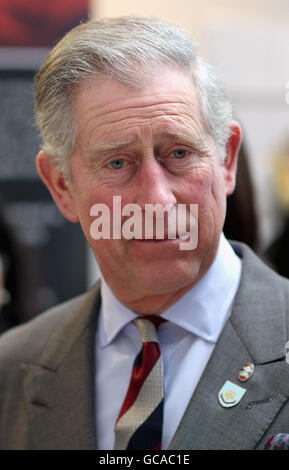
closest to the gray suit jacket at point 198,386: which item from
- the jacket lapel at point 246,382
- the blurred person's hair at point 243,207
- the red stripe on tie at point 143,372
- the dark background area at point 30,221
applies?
the jacket lapel at point 246,382

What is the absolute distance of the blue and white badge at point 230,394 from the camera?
1.19 metres

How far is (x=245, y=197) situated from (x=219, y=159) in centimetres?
85

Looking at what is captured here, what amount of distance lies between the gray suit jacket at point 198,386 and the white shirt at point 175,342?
33mm

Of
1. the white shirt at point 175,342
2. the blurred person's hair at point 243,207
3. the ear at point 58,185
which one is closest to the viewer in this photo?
the white shirt at point 175,342

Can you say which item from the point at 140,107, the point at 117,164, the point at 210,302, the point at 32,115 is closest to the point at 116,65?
the point at 140,107

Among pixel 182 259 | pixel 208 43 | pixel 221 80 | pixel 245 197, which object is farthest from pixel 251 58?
pixel 182 259

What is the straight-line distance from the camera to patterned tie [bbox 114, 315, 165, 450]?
124 cm

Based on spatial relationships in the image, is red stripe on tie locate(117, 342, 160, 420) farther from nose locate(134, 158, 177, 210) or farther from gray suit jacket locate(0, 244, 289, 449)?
nose locate(134, 158, 177, 210)

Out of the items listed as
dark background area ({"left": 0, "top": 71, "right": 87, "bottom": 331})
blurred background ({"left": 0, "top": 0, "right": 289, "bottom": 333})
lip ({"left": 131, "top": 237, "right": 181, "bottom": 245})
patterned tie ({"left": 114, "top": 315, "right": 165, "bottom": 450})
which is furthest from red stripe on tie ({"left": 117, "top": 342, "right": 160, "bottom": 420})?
dark background area ({"left": 0, "top": 71, "right": 87, "bottom": 331})

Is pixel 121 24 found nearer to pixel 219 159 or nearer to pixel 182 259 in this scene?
pixel 219 159

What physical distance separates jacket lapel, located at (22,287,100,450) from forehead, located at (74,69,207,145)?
504mm

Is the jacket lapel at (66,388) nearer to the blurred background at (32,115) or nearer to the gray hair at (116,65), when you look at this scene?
the gray hair at (116,65)

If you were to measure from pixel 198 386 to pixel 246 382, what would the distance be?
10cm

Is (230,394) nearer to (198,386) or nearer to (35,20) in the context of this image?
(198,386)
